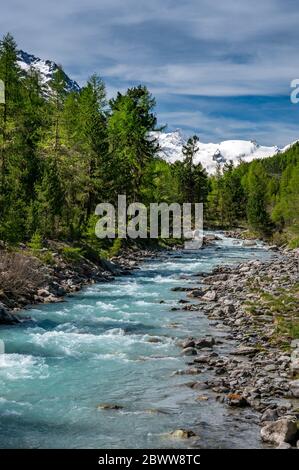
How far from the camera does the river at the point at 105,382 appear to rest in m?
12.0

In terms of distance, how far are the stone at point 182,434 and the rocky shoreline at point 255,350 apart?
1603mm

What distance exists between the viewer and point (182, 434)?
11.9 metres

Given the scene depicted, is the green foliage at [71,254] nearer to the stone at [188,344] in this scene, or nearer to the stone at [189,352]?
the stone at [188,344]

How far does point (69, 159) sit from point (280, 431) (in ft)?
132

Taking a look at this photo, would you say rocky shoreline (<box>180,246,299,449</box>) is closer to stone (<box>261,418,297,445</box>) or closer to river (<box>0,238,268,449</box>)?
stone (<box>261,418,297,445</box>)

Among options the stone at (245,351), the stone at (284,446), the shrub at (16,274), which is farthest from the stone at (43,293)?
the stone at (284,446)

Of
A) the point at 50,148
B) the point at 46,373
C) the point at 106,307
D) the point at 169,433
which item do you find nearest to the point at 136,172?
the point at 50,148

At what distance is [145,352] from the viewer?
19031 millimetres

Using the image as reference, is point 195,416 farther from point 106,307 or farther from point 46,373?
point 106,307

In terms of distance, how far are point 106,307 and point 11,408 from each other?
1350cm

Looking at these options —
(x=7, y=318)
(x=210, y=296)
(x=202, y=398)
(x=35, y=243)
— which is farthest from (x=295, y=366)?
(x=35, y=243)

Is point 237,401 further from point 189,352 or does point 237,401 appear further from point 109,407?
point 189,352

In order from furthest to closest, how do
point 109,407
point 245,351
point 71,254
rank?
point 71,254, point 245,351, point 109,407

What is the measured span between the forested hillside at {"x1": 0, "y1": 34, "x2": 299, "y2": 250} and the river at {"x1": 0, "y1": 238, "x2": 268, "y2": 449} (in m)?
9.25
